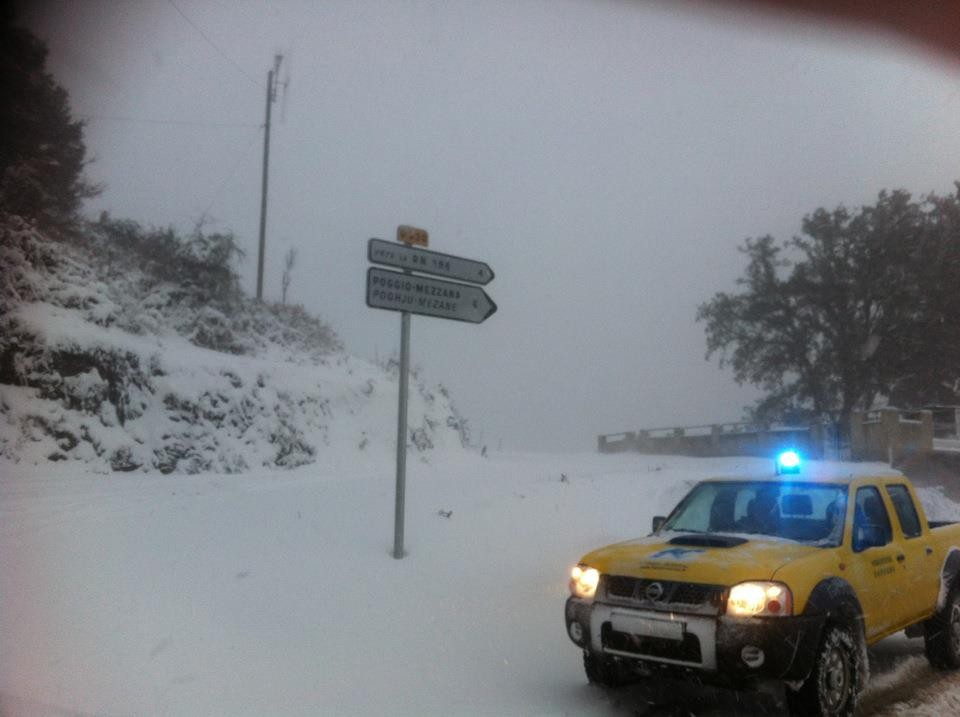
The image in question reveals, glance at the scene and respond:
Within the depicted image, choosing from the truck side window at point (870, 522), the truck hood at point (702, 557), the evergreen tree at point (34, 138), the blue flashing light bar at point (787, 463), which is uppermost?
the evergreen tree at point (34, 138)

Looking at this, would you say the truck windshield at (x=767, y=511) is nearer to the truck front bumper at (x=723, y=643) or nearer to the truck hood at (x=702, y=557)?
the truck hood at (x=702, y=557)

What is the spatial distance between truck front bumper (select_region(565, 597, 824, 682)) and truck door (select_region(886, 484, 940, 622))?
1740mm

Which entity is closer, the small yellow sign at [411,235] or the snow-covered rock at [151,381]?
the small yellow sign at [411,235]

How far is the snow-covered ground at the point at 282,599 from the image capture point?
529cm

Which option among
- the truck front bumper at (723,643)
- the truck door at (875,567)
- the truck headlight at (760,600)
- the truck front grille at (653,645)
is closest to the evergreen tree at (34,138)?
the truck front grille at (653,645)

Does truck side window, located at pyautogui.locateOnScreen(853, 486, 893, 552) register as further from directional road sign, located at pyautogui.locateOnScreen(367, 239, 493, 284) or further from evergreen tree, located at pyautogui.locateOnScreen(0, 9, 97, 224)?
evergreen tree, located at pyautogui.locateOnScreen(0, 9, 97, 224)

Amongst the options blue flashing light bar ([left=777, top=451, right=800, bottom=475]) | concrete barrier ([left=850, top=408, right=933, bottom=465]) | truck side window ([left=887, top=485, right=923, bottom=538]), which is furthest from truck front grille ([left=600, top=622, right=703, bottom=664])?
concrete barrier ([left=850, top=408, right=933, bottom=465])

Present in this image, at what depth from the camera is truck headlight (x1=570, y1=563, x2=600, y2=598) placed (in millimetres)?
5492

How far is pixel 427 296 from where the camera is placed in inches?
349

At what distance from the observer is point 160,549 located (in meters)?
7.79

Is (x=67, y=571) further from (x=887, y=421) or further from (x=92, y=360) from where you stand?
(x=887, y=421)

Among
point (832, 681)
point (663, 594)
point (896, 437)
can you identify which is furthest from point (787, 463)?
point (896, 437)

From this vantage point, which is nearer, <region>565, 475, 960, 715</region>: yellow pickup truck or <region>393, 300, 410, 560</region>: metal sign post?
<region>565, 475, 960, 715</region>: yellow pickup truck

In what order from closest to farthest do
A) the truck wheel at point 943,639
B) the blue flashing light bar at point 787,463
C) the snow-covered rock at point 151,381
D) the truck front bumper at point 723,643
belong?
1. the truck front bumper at point 723,643
2. the blue flashing light bar at point 787,463
3. the truck wheel at point 943,639
4. the snow-covered rock at point 151,381
